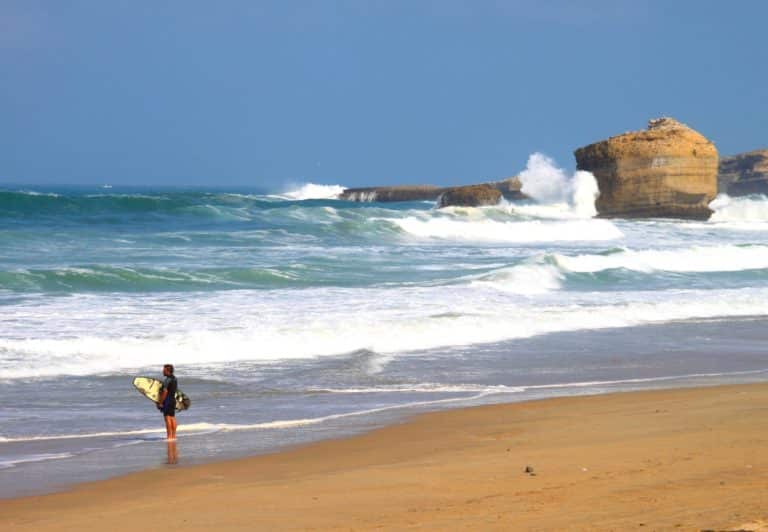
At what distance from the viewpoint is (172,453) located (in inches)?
373

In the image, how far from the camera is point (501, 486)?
7371 millimetres

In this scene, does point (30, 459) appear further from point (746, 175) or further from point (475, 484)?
point (746, 175)

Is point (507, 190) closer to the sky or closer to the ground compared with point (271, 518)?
closer to the sky

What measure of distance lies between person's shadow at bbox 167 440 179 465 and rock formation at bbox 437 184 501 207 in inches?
2074

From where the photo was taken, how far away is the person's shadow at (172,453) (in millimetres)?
9133

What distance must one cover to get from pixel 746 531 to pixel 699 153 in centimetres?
4492

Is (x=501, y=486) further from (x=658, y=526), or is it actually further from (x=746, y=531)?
(x=746, y=531)

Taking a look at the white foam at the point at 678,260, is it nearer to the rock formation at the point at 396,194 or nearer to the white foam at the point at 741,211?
the white foam at the point at 741,211

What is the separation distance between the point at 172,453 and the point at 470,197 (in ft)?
177

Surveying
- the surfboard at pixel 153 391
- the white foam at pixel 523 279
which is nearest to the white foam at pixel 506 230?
the white foam at pixel 523 279

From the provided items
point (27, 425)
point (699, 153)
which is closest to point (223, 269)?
point (27, 425)

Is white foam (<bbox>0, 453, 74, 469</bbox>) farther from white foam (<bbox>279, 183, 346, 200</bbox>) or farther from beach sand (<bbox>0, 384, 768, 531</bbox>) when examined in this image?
white foam (<bbox>279, 183, 346, 200</bbox>)

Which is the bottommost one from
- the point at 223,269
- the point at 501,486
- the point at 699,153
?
the point at 501,486

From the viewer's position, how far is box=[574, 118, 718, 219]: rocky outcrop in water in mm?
47625
